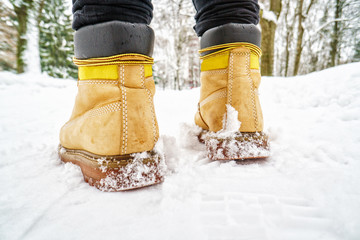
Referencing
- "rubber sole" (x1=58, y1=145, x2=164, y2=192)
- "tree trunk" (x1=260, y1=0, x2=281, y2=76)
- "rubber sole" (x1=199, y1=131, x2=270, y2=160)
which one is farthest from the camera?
"tree trunk" (x1=260, y1=0, x2=281, y2=76)

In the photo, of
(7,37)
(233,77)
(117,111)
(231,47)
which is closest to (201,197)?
(117,111)

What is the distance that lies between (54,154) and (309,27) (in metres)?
16.3

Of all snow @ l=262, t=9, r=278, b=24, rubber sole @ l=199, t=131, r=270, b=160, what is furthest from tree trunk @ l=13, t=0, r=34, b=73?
rubber sole @ l=199, t=131, r=270, b=160

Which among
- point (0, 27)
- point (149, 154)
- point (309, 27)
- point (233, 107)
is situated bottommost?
point (149, 154)

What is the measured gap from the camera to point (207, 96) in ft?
3.19

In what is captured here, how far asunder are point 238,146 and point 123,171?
1.53 ft

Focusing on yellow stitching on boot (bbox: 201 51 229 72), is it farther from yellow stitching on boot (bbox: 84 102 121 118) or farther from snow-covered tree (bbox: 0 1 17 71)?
snow-covered tree (bbox: 0 1 17 71)

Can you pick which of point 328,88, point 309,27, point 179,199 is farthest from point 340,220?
point 309,27

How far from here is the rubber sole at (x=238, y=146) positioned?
78cm

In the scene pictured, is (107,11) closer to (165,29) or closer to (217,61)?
(217,61)

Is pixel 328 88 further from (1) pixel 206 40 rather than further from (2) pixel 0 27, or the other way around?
(2) pixel 0 27

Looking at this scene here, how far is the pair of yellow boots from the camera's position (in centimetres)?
67

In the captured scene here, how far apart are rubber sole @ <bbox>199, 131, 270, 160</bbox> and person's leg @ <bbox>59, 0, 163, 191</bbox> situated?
10.0 inches

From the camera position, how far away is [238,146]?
0.79 metres
